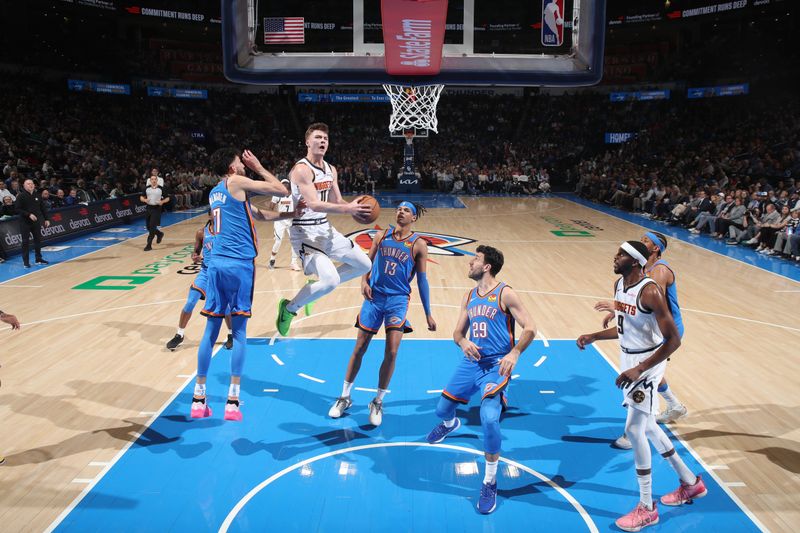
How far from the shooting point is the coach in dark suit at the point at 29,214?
12070mm

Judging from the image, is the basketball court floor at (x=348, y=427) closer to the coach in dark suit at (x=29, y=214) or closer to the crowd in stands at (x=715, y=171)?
the coach in dark suit at (x=29, y=214)

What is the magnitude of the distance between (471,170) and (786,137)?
13.3 m

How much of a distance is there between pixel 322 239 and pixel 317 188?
1.65 ft

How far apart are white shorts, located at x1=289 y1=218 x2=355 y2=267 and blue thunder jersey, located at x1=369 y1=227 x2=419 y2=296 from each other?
42cm

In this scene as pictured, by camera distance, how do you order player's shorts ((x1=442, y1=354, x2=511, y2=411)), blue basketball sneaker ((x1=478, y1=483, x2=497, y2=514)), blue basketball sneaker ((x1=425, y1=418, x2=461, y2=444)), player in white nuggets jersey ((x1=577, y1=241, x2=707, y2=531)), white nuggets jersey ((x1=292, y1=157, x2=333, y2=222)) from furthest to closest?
1. white nuggets jersey ((x1=292, y1=157, x2=333, y2=222))
2. blue basketball sneaker ((x1=425, y1=418, x2=461, y2=444))
3. player's shorts ((x1=442, y1=354, x2=511, y2=411))
4. blue basketball sneaker ((x1=478, y1=483, x2=497, y2=514))
5. player in white nuggets jersey ((x1=577, y1=241, x2=707, y2=531))

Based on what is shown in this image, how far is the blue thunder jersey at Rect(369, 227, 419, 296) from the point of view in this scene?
5637mm

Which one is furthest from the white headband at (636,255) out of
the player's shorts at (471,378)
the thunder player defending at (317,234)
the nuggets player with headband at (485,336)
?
the thunder player defending at (317,234)

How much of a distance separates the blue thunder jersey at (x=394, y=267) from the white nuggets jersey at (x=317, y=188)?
74 centimetres

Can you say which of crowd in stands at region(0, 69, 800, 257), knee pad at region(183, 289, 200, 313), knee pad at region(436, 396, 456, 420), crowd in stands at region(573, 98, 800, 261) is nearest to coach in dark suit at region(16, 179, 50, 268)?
crowd in stands at region(0, 69, 800, 257)

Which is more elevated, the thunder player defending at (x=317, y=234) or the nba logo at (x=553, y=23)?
the nba logo at (x=553, y=23)

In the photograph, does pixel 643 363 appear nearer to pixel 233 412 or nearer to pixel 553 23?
pixel 233 412

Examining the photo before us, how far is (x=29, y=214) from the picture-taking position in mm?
12133

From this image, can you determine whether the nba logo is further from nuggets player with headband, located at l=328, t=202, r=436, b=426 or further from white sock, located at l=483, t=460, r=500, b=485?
white sock, located at l=483, t=460, r=500, b=485

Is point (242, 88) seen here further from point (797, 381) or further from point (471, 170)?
point (797, 381)
